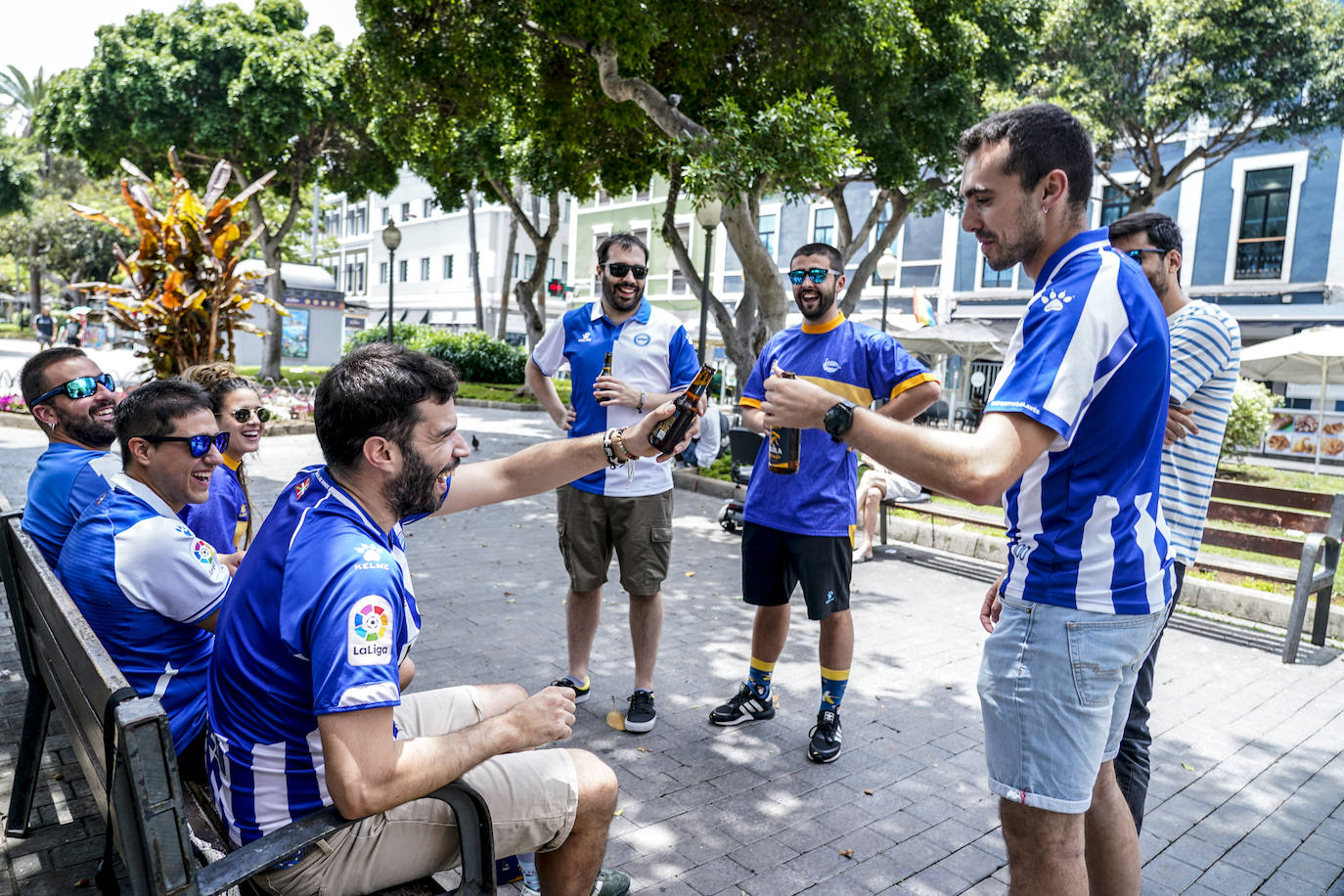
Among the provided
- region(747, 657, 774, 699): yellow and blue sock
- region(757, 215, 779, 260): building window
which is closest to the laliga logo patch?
region(747, 657, 774, 699): yellow and blue sock

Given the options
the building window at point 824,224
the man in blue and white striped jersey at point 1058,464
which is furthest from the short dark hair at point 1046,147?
the building window at point 824,224

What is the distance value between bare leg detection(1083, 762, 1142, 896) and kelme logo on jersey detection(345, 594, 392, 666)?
73.4 inches

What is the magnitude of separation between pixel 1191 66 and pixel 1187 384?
20.5 meters

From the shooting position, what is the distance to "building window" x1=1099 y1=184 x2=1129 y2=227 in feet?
83.9

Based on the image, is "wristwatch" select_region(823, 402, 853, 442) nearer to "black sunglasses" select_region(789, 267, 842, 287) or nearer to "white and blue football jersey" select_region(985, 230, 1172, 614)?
"white and blue football jersey" select_region(985, 230, 1172, 614)

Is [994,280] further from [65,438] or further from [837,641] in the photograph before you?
[65,438]

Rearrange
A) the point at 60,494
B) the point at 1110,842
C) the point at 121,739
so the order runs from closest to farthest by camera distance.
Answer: the point at 121,739 → the point at 1110,842 → the point at 60,494

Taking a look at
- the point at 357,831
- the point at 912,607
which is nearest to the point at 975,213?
the point at 357,831

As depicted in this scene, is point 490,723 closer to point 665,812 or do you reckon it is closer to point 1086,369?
point 1086,369

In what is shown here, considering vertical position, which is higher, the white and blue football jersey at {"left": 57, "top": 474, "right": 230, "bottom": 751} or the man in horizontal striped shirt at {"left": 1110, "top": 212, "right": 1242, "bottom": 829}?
the man in horizontal striped shirt at {"left": 1110, "top": 212, "right": 1242, "bottom": 829}

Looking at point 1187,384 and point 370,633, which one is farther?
point 1187,384

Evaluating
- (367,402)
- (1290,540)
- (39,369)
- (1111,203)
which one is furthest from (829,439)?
(1111,203)

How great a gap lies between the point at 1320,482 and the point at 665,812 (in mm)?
16395

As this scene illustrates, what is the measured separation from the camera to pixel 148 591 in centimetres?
247
